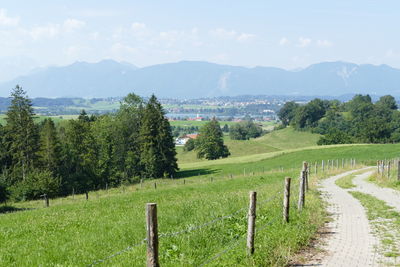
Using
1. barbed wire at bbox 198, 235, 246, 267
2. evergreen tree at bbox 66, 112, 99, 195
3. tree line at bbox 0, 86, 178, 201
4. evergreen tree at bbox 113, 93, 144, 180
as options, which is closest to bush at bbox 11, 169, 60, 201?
tree line at bbox 0, 86, 178, 201

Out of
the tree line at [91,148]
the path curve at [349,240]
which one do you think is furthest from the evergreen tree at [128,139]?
the path curve at [349,240]

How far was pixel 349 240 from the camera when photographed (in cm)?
1288

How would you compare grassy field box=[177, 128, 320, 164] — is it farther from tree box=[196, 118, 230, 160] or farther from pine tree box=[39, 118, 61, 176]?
pine tree box=[39, 118, 61, 176]

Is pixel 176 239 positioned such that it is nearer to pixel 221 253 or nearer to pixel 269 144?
pixel 221 253

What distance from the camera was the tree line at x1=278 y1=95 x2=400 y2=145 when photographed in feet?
444

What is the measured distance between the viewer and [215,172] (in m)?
77.6

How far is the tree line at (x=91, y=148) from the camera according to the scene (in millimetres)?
67000

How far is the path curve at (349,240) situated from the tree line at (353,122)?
12330cm

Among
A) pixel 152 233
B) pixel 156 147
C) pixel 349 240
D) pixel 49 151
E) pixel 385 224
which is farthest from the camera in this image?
pixel 156 147

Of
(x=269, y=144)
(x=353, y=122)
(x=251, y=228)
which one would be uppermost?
(x=251, y=228)

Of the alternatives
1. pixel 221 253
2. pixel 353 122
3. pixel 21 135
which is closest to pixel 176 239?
pixel 221 253

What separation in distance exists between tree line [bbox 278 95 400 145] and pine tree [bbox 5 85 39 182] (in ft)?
322

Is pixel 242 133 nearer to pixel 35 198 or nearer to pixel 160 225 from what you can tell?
pixel 35 198

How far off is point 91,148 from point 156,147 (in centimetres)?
1287
